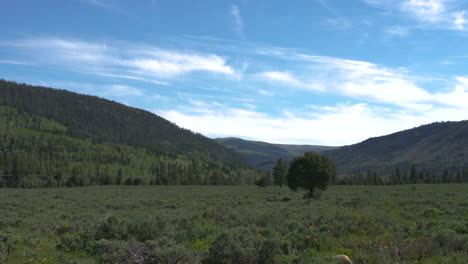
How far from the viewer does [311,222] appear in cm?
1541

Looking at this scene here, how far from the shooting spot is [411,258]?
31.3 ft

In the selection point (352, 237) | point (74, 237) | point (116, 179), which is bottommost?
point (116, 179)

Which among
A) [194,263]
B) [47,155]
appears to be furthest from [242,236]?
[47,155]

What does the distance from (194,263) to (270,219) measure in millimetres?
7870

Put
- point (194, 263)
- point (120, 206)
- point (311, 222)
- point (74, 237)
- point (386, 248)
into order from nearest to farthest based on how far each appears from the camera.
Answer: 1. point (194, 263)
2. point (386, 248)
3. point (74, 237)
4. point (311, 222)
5. point (120, 206)

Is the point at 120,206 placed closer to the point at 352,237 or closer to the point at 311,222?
the point at 311,222

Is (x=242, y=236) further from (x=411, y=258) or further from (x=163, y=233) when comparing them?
(x=411, y=258)

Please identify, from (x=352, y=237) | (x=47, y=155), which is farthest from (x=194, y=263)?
(x=47, y=155)

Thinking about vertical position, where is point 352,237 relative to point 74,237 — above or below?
above

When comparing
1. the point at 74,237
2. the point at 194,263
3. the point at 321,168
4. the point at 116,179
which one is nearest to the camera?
the point at 194,263

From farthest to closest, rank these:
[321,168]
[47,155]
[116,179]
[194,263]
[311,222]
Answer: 1. [47,155]
2. [116,179]
3. [321,168]
4. [311,222]
5. [194,263]

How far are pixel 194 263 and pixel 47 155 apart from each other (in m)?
194

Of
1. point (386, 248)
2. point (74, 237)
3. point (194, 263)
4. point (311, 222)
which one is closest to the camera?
point (194, 263)

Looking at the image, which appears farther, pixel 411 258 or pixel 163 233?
pixel 163 233
